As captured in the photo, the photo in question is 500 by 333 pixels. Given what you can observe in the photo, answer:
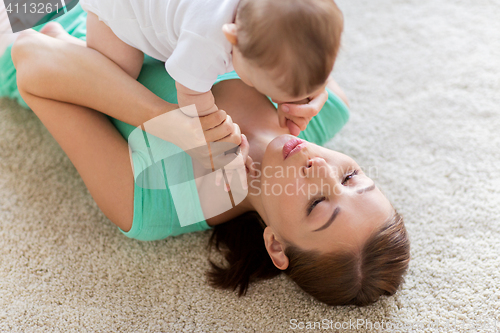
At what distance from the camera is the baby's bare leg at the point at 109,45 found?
0.91 metres

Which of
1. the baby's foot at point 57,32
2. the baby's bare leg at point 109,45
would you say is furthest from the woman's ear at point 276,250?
the baby's foot at point 57,32

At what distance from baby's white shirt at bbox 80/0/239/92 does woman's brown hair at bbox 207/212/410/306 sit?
409 mm

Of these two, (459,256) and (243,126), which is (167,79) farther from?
(459,256)

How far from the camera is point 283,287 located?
3.10 feet

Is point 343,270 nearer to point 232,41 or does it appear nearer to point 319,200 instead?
point 319,200

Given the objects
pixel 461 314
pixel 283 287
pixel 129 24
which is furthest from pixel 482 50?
pixel 129 24

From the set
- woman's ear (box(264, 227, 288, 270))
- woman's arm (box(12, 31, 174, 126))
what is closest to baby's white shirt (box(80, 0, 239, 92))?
woman's arm (box(12, 31, 174, 126))

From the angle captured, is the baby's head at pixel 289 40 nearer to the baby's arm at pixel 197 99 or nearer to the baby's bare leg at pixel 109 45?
the baby's arm at pixel 197 99

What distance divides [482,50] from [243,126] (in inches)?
39.3

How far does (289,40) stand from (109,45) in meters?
0.54

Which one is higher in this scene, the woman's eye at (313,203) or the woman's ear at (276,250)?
the woman's eye at (313,203)

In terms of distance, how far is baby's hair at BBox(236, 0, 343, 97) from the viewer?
56 centimetres

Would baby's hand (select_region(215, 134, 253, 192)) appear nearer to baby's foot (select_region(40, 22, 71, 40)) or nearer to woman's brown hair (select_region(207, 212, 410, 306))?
woman's brown hair (select_region(207, 212, 410, 306))

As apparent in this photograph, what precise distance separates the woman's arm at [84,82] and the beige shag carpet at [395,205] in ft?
0.88
